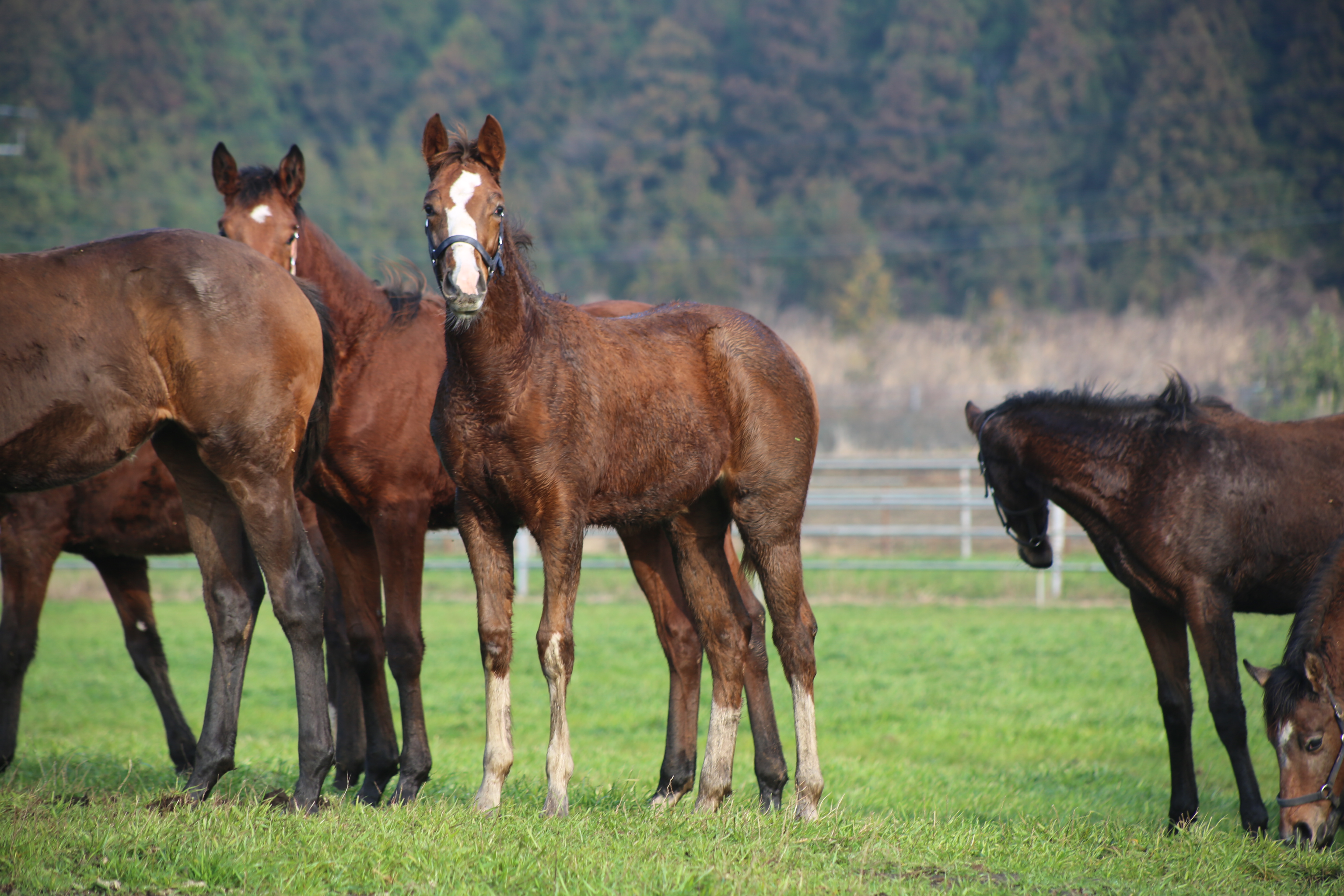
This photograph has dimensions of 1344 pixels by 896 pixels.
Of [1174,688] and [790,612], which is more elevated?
[790,612]

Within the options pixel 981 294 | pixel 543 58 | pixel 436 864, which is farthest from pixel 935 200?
pixel 436 864

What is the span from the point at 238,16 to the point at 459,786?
185ft

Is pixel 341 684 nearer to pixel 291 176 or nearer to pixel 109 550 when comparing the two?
pixel 109 550

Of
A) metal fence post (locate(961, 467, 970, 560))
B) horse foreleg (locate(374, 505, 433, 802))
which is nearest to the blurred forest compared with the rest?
metal fence post (locate(961, 467, 970, 560))

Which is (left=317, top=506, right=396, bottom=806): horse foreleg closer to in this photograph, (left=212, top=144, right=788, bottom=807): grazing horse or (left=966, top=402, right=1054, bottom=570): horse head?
(left=212, top=144, right=788, bottom=807): grazing horse

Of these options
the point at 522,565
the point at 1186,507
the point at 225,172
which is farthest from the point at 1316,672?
the point at 522,565

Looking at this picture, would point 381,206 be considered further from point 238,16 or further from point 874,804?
point 874,804

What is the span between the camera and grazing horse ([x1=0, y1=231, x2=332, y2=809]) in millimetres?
4344

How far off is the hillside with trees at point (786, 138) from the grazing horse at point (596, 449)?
110ft

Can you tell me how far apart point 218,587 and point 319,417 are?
0.84 m

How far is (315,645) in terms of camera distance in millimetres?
4738

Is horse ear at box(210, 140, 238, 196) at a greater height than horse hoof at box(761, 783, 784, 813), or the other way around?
horse ear at box(210, 140, 238, 196)

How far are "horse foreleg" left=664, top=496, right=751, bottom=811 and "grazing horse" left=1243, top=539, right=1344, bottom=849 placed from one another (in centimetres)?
248

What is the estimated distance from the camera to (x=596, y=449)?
465 centimetres
